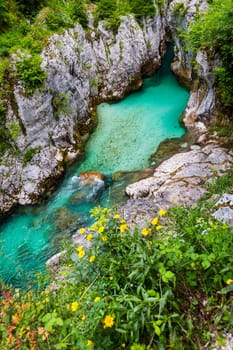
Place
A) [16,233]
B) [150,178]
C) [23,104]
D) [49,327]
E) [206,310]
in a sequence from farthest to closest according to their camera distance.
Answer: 1. [23,104]
2. [150,178]
3. [16,233]
4. [206,310]
5. [49,327]

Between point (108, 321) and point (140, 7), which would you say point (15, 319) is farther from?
point (140, 7)

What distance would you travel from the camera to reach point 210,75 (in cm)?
1203

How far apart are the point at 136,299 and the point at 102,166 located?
392 inches

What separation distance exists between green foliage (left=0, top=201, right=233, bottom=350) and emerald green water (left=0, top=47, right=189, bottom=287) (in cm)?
425

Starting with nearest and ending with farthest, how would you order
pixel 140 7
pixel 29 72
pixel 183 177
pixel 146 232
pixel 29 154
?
pixel 146 232 < pixel 183 177 < pixel 29 72 < pixel 29 154 < pixel 140 7

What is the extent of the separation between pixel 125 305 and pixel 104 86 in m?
15.2

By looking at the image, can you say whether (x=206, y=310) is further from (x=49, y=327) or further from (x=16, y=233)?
(x=16, y=233)

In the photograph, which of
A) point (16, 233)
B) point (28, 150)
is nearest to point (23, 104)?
point (28, 150)

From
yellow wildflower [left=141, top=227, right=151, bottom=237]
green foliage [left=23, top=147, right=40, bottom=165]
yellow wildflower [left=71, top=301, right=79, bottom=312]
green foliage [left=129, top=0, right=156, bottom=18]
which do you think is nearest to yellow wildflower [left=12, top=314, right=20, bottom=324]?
yellow wildflower [left=71, top=301, right=79, bottom=312]

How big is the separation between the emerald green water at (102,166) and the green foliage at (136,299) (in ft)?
13.9

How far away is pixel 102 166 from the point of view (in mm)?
12461

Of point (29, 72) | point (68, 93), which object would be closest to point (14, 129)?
point (29, 72)

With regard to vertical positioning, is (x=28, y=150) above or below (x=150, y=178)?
above

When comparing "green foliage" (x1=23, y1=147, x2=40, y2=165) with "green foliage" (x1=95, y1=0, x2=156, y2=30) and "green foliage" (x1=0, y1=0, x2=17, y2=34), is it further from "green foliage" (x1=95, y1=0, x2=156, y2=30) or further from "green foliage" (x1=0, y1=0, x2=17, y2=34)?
"green foliage" (x1=95, y1=0, x2=156, y2=30)
